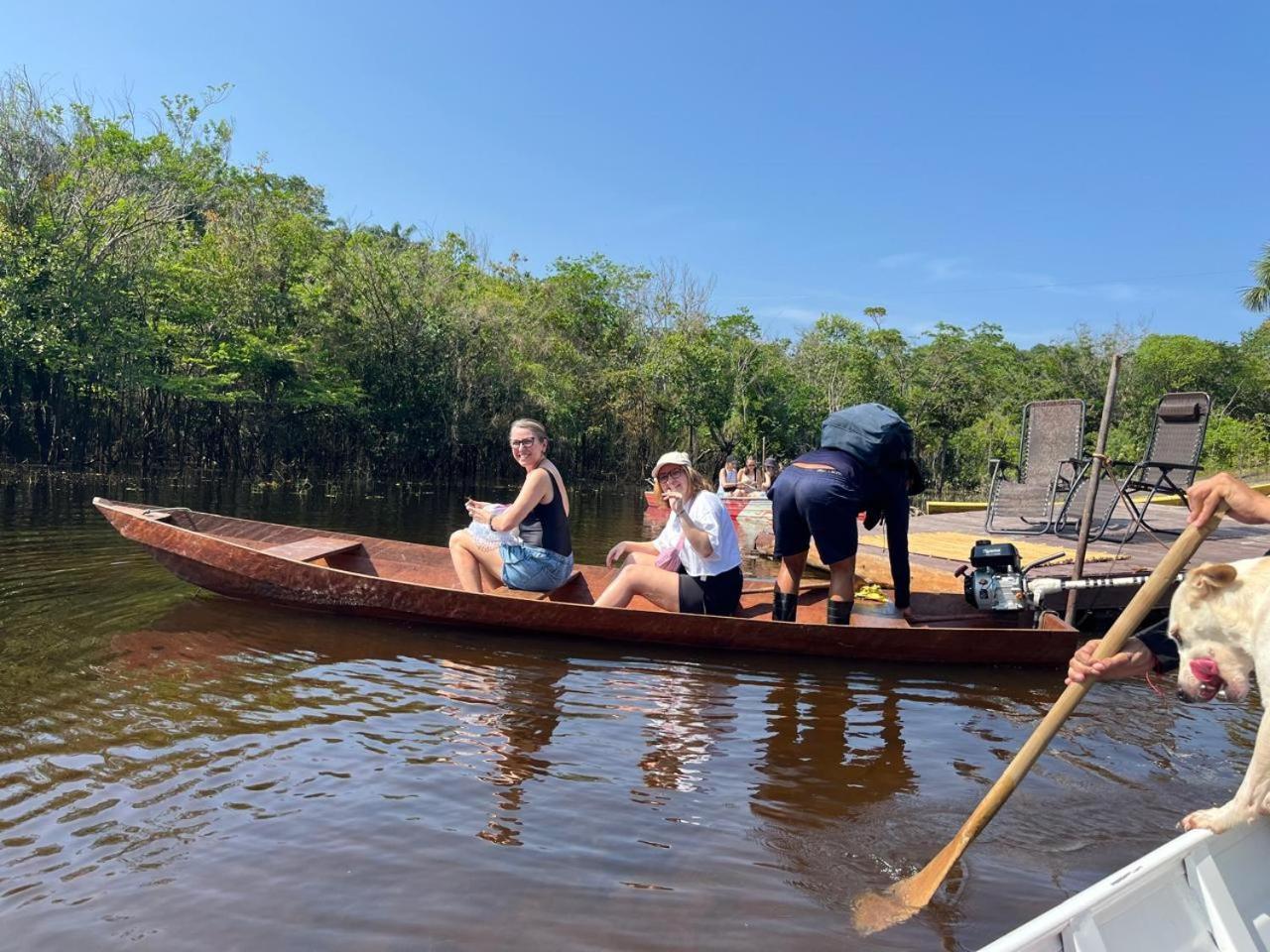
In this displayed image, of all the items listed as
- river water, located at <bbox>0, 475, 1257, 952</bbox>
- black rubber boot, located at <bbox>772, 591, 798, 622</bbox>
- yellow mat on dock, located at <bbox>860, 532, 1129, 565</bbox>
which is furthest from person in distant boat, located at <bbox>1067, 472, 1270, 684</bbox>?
yellow mat on dock, located at <bbox>860, 532, 1129, 565</bbox>

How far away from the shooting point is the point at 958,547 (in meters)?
9.38

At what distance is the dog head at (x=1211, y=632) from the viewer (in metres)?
2.50

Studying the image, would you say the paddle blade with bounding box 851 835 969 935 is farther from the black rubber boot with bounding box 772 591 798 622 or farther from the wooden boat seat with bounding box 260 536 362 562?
the wooden boat seat with bounding box 260 536 362 562

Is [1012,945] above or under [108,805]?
above

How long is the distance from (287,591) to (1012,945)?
251 inches

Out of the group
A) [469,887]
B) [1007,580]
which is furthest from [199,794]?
[1007,580]

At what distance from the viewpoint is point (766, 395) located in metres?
31.7

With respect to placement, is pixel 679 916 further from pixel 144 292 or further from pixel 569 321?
pixel 569 321

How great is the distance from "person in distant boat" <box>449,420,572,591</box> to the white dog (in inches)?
173

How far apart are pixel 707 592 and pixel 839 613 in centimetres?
97

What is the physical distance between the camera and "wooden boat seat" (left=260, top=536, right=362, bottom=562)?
758cm

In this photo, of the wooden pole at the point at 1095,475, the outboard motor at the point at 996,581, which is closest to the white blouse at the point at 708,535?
the outboard motor at the point at 996,581

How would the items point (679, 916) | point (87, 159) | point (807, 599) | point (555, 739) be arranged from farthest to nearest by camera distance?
point (87, 159), point (807, 599), point (555, 739), point (679, 916)

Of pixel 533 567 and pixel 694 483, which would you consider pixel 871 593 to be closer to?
pixel 694 483
